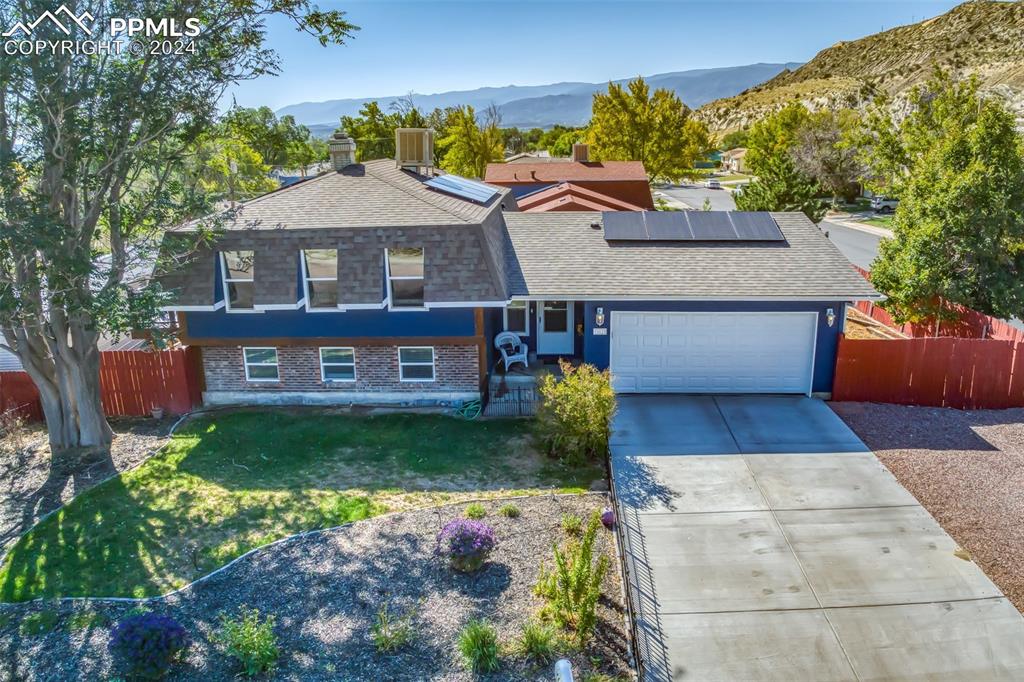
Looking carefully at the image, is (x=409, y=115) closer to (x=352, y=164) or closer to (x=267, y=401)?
(x=352, y=164)

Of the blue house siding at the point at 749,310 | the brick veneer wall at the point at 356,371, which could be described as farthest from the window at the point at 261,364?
the blue house siding at the point at 749,310

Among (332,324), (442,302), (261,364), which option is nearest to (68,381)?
(261,364)

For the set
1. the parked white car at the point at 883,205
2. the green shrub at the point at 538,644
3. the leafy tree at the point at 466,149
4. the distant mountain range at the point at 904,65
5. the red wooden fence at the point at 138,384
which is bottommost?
the green shrub at the point at 538,644

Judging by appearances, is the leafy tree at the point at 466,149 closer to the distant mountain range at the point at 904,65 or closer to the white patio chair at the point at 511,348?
the white patio chair at the point at 511,348

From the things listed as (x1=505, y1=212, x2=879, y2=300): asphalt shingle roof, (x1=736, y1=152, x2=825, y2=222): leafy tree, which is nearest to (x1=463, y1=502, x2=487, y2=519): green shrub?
(x1=505, y1=212, x2=879, y2=300): asphalt shingle roof

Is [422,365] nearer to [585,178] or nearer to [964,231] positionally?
[964,231]
